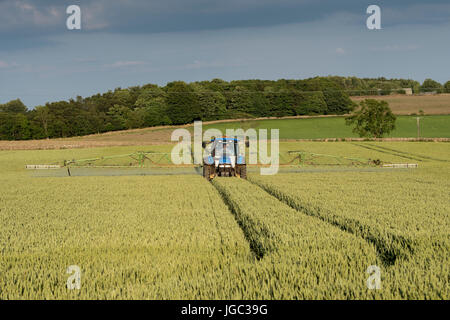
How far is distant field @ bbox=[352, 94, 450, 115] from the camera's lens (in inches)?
3799

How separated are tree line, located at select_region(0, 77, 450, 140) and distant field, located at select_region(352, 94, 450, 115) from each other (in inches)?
396

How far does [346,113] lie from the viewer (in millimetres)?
107250

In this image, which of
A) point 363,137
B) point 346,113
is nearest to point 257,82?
point 346,113

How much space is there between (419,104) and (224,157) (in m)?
94.8

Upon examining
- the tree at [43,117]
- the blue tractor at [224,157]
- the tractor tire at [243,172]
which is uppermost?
the tree at [43,117]

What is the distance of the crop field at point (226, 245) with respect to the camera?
250 inches

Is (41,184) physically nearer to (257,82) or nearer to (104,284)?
(104,284)

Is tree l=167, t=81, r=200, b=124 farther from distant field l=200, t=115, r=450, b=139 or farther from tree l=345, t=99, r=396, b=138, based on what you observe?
tree l=345, t=99, r=396, b=138

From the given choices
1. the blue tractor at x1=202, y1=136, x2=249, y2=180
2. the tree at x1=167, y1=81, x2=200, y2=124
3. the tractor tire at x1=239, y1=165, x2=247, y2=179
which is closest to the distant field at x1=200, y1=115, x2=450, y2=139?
the tree at x1=167, y1=81, x2=200, y2=124

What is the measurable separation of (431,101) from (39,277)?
114 meters

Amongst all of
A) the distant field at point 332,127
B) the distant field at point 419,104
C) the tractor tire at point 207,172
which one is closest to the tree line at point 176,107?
the distant field at point 419,104

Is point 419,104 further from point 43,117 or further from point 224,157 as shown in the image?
point 224,157

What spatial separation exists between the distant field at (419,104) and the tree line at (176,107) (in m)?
10.1

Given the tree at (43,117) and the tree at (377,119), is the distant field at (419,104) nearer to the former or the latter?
the tree at (377,119)
